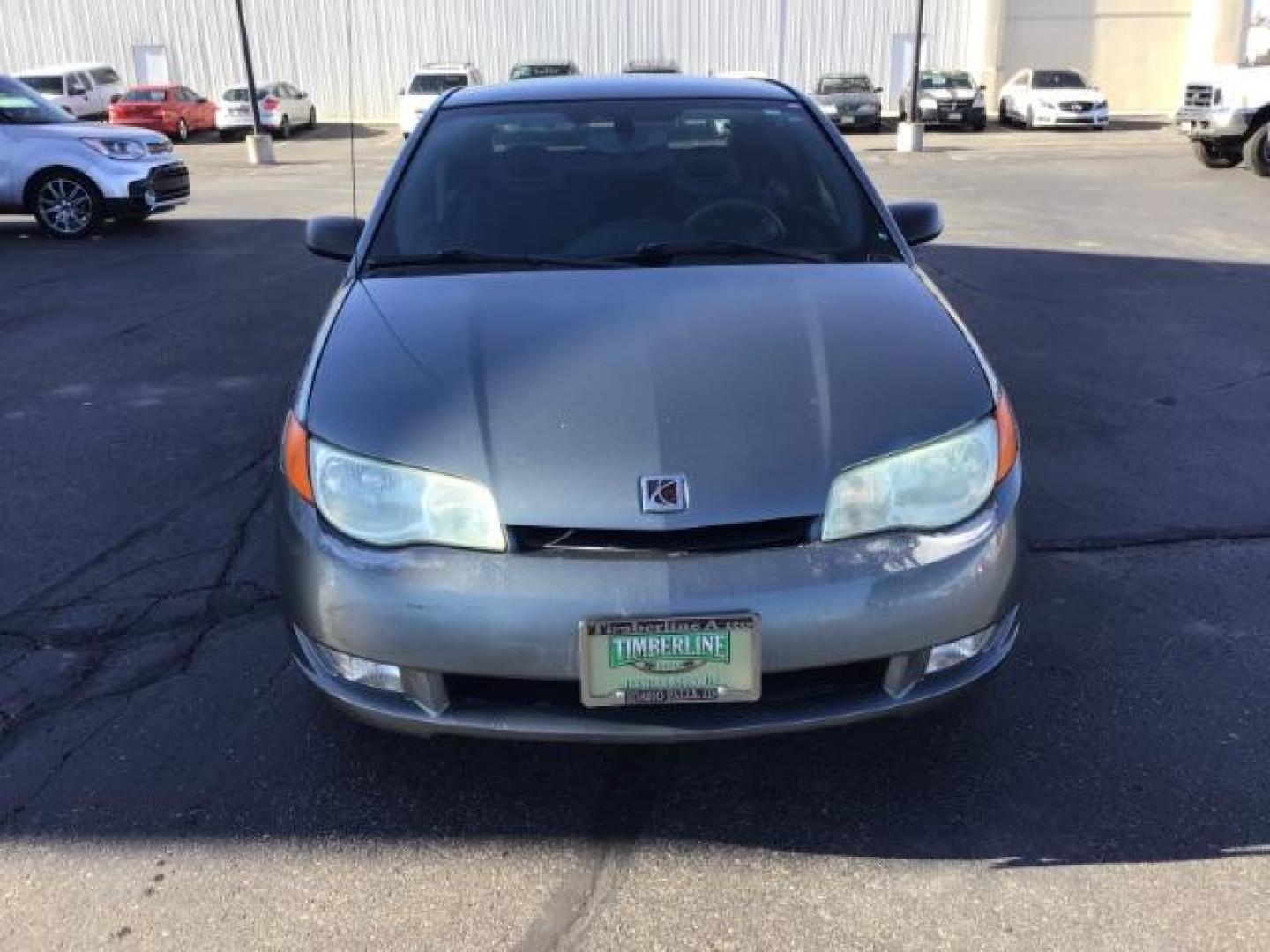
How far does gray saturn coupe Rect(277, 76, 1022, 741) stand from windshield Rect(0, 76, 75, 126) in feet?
34.2

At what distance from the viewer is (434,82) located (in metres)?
28.6

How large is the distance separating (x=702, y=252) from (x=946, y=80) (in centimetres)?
2872

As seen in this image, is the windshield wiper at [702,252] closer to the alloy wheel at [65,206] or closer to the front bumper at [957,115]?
the alloy wheel at [65,206]

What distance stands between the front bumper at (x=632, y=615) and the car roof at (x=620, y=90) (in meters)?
2.15

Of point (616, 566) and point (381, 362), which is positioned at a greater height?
point (381, 362)

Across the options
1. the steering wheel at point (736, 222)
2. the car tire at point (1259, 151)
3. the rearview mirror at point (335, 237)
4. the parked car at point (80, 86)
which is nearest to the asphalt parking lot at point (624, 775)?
the rearview mirror at point (335, 237)

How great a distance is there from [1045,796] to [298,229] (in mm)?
11128

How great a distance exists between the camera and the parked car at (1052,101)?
27.6 meters

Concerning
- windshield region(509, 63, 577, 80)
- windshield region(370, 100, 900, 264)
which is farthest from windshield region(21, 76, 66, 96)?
windshield region(370, 100, 900, 264)

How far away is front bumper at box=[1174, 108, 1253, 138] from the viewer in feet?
50.8

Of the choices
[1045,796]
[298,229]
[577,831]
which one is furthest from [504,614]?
[298,229]

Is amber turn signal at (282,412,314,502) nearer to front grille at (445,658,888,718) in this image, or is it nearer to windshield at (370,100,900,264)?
front grille at (445,658,888,718)

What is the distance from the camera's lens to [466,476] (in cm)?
236

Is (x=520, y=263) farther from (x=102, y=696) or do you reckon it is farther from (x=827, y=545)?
(x=102, y=696)
